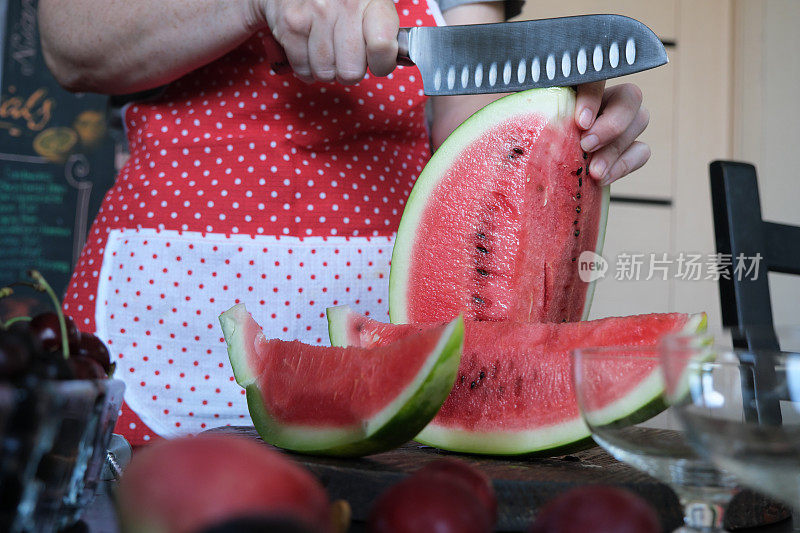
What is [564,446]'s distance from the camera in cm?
75

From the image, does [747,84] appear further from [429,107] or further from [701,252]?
[429,107]

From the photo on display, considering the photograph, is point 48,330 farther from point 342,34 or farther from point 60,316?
point 342,34

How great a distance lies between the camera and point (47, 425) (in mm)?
373

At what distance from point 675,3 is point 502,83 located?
2.90m

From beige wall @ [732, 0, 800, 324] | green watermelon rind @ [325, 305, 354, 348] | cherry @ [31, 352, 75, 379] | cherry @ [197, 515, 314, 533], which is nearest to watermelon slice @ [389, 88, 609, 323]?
green watermelon rind @ [325, 305, 354, 348]

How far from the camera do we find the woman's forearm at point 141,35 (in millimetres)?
1081

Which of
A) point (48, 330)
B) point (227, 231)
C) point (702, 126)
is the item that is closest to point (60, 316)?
point (48, 330)

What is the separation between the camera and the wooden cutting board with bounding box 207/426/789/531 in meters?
0.61

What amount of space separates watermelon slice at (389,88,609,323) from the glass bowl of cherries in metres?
0.57

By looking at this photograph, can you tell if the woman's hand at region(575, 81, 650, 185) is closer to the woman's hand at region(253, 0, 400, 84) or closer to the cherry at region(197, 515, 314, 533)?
the woman's hand at region(253, 0, 400, 84)

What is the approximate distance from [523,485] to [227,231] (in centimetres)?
69

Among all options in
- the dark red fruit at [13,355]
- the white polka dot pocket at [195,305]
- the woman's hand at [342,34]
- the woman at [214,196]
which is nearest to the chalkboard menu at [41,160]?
the woman at [214,196]

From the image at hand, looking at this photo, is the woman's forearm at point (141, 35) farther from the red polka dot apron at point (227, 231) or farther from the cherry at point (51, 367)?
the cherry at point (51, 367)

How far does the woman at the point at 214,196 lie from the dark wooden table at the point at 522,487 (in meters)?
0.47
